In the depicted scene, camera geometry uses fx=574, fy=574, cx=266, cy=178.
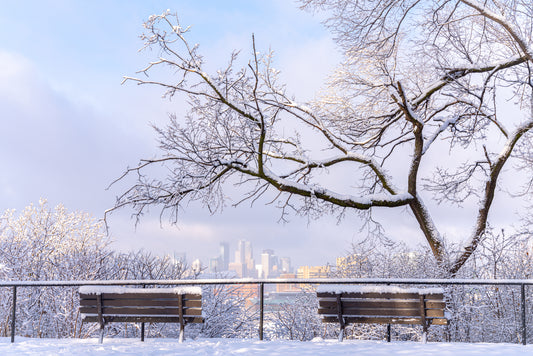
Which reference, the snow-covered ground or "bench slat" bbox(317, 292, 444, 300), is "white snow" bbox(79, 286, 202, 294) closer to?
the snow-covered ground

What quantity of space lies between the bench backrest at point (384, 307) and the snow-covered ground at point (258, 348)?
0.38 m

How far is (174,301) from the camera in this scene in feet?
29.2

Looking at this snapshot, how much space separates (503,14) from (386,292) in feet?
29.1

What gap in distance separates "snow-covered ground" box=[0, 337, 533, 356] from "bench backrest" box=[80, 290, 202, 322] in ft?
1.50

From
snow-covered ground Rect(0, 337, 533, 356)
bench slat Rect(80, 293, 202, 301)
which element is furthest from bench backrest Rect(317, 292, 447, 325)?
bench slat Rect(80, 293, 202, 301)

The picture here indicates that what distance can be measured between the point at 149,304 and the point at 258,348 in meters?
1.93

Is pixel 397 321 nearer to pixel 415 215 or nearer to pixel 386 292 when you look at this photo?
pixel 386 292

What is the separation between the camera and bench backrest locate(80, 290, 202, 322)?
29.2ft

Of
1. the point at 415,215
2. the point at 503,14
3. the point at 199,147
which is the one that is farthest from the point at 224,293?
the point at 503,14

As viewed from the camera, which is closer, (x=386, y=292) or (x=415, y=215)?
(x=386, y=292)

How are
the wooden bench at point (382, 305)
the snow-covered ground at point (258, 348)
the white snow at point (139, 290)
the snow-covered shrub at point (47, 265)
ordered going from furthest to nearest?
the snow-covered shrub at point (47, 265)
the white snow at point (139, 290)
the wooden bench at point (382, 305)
the snow-covered ground at point (258, 348)

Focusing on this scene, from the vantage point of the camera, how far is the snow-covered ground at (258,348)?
8.00 m

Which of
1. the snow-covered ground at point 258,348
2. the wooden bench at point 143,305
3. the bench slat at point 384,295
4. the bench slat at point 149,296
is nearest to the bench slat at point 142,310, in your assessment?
the wooden bench at point 143,305

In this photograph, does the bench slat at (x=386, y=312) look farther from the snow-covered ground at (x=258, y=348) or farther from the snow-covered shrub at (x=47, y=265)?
the snow-covered shrub at (x=47, y=265)
